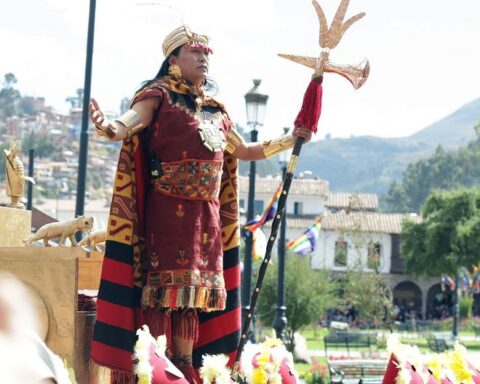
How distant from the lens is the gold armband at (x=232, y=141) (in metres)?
6.67

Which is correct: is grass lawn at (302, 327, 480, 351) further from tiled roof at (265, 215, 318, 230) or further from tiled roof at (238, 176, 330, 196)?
tiled roof at (238, 176, 330, 196)

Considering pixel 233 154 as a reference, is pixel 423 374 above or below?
below

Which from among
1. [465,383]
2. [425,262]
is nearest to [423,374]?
[465,383]

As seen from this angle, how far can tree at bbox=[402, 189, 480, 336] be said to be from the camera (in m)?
59.3

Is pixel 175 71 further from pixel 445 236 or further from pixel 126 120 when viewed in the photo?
pixel 445 236

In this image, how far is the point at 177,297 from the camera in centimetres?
604

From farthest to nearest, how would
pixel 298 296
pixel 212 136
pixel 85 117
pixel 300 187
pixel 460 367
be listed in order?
1. pixel 300 187
2. pixel 298 296
3. pixel 85 117
4. pixel 212 136
5. pixel 460 367

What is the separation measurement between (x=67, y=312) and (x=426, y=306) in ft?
243

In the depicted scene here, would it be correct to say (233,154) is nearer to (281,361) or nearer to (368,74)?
(368,74)

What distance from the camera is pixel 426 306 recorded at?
78.7 meters

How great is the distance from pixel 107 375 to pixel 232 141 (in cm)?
153

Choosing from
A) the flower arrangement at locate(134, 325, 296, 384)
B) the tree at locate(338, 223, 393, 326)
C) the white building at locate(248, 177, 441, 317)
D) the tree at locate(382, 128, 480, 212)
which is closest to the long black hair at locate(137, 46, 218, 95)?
the flower arrangement at locate(134, 325, 296, 384)

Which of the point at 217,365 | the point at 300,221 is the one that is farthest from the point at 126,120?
the point at 300,221

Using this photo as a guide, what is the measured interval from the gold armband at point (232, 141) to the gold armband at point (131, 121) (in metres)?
0.67
